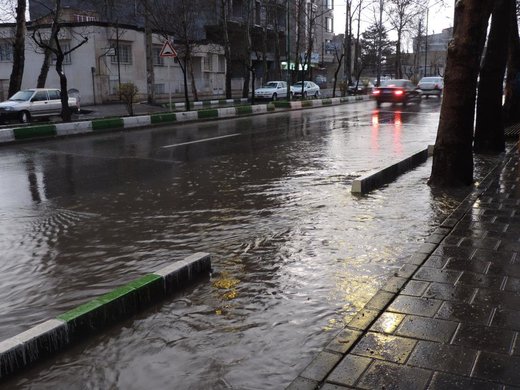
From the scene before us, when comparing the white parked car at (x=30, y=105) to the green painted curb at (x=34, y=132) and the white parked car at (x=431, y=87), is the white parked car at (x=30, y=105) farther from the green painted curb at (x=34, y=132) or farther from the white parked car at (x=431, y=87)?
the white parked car at (x=431, y=87)

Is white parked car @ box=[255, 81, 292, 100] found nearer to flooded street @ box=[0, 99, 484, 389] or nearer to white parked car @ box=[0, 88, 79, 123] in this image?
white parked car @ box=[0, 88, 79, 123]

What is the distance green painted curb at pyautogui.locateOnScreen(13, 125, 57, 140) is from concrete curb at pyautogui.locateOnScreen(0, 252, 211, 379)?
40.7 feet

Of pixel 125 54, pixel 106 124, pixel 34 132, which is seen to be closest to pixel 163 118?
pixel 106 124

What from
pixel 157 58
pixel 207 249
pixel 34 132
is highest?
pixel 157 58

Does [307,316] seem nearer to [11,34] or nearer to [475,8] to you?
[475,8]

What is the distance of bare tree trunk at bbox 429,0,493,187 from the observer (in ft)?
25.2

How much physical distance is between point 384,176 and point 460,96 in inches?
70.3

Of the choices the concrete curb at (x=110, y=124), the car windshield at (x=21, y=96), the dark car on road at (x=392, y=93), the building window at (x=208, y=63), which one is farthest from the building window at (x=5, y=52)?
the dark car on road at (x=392, y=93)

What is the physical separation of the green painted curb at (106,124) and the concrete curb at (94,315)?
45.9 feet

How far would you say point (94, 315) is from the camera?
151 inches

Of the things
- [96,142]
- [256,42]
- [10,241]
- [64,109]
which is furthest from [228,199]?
[256,42]

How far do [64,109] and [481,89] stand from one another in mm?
13916

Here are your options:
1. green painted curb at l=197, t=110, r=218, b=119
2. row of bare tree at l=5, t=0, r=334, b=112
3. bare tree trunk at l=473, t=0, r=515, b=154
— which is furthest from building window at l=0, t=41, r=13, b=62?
bare tree trunk at l=473, t=0, r=515, b=154

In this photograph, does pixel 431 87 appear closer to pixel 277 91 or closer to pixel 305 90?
pixel 305 90
